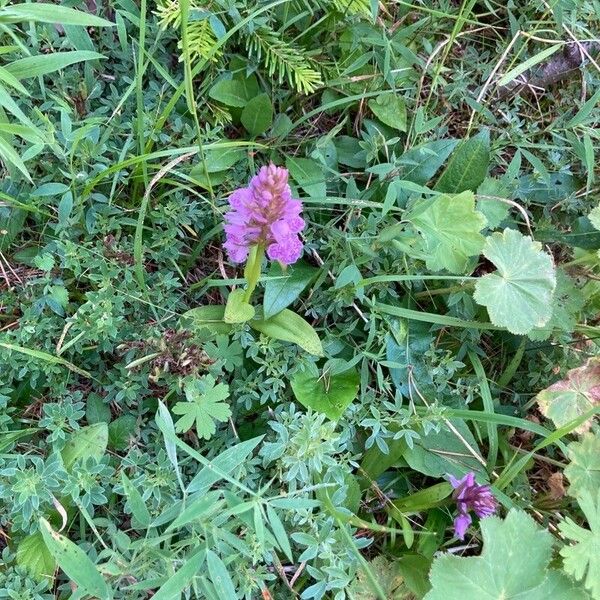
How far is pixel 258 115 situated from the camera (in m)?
1.93

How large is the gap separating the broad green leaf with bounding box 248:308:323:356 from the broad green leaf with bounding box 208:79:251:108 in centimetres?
64

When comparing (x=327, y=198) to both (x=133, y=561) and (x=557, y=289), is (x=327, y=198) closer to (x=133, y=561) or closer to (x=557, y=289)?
(x=557, y=289)

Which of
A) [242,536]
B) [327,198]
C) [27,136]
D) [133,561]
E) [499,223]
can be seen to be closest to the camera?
[133,561]

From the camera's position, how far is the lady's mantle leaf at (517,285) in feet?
5.65

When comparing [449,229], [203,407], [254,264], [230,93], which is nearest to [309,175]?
[230,93]

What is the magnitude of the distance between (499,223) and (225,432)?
39.9 inches

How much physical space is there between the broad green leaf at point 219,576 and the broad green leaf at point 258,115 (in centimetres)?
119

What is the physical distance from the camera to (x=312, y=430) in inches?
63.6

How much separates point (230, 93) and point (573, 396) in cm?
132

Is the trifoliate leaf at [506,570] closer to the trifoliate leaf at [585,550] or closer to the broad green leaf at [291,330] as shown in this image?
the trifoliate leaf at [585,550]

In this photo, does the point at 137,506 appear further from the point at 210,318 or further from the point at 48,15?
the point at 48,15

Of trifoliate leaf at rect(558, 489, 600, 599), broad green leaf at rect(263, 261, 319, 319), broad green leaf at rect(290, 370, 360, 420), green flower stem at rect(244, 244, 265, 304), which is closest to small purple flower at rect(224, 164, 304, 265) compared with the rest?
green flower stem at rect(244, 244, 265, 304)

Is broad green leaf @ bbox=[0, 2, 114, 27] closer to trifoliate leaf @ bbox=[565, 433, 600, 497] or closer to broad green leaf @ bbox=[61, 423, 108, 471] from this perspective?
broad green leaf @ bbox=[61, 423, 108, 471]

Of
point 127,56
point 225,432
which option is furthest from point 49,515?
point 127,56
